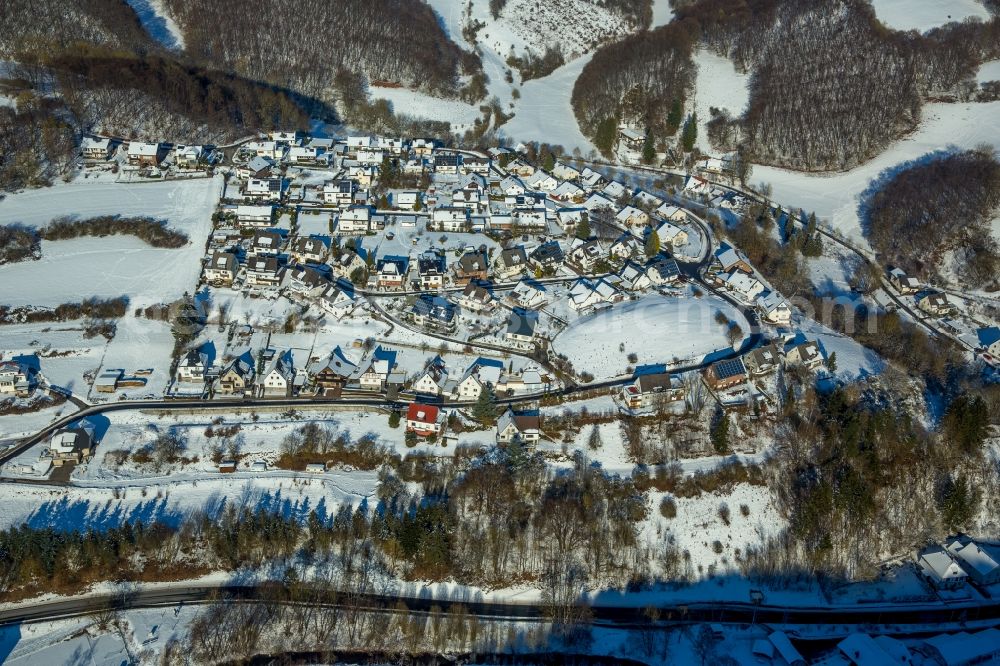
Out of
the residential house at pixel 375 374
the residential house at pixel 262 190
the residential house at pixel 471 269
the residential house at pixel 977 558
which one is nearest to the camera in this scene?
the residential house at pixel 977 558

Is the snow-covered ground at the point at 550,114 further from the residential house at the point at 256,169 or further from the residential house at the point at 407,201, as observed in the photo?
the residential house at the point at 256,169

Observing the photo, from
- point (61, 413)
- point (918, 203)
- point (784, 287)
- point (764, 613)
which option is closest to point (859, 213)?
point (918, 203)

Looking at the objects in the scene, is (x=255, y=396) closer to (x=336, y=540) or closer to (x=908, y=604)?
(x=336, y=540)

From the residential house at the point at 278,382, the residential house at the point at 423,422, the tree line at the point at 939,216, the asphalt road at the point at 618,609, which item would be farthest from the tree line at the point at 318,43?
the asphalt road at the point at 618,609

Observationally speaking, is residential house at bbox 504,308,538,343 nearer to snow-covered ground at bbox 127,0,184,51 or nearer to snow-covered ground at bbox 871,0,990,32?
snow-covered ground at bbox 127,0,184,51

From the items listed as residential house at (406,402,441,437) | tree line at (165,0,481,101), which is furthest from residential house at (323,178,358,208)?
residential house at (406,402,441,437)

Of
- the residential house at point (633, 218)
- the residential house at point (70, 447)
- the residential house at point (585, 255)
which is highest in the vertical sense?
the residential house at point (633, 218)

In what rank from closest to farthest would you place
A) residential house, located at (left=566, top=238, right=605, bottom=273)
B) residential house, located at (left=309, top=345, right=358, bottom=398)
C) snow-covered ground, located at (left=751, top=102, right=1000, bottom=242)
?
residential house, located at (left=309, top=345, right=358, bottom=398) < residential house, located at (left=566, top=238, right=605, bottom=273) < snow-covered ground, located at (left=751, top=102, right=1000, bottom=242)
